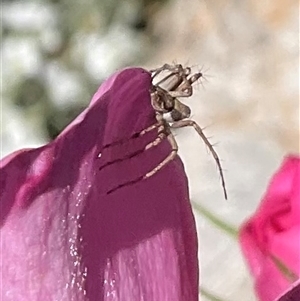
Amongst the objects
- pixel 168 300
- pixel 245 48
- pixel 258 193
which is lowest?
pixel 168 300

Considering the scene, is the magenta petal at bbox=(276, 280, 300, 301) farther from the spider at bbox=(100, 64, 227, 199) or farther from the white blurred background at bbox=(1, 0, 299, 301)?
the white blurred background at bbox=(1, 0, 299, 301)

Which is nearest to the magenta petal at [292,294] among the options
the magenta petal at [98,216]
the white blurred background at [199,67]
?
the magenta petal at [98,216]

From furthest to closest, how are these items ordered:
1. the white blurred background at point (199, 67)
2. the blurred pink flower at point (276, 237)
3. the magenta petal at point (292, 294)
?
1. the white blurred background at point (199, 67)
2. the blurred pink flower at point (276, 237)
3. the magenta petal at point (292, 294)

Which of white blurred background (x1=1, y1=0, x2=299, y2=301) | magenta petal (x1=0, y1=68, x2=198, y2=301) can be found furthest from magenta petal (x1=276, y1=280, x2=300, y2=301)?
white blurred background (x1=1, y1=0, x2=299, y2=301)

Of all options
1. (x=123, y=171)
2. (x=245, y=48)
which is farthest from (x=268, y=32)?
(x=123, y=171)

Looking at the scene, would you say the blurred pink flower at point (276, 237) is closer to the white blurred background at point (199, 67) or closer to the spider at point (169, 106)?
the spider at point (169, 106)

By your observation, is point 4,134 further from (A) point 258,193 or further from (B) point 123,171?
(B) point 123,171
